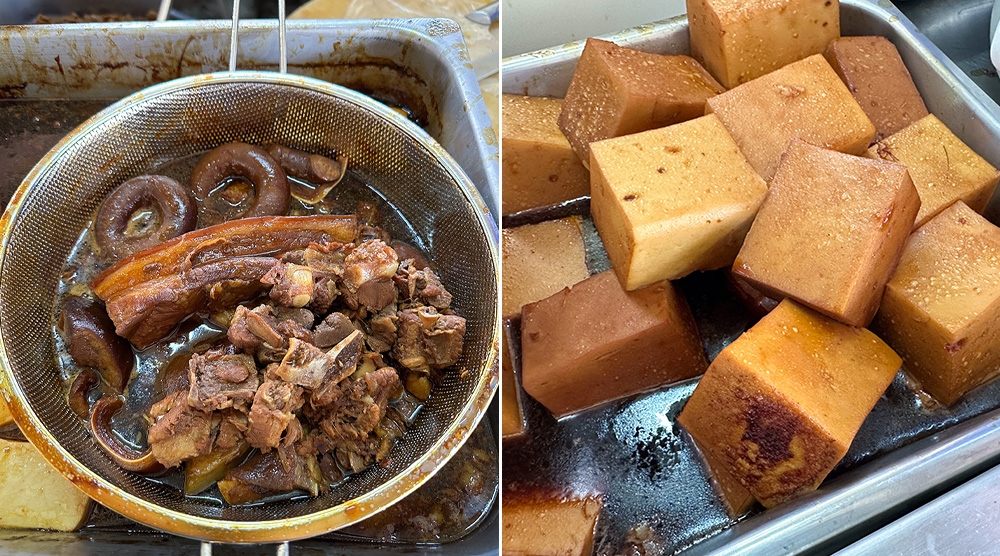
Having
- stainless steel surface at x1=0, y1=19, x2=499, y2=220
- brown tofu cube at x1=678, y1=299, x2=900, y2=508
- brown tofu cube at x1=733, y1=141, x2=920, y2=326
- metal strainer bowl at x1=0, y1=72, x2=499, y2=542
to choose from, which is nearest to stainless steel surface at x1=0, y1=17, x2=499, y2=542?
metal strainer bowl at x1=0, y1=72, x2=499, y2=542

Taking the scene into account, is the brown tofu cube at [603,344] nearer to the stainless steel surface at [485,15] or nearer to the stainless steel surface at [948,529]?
the stainless steel surface at [948,529]

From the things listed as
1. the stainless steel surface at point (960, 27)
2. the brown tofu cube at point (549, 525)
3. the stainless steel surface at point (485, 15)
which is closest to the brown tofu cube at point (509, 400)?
the brown tofu cube at point (549, 525)

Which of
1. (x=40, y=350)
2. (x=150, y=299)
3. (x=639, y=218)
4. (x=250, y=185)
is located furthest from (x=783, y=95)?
(x=40, y=350)

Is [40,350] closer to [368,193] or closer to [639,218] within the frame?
[368,193]

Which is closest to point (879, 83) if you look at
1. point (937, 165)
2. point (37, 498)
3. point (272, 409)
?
point (937, 165)

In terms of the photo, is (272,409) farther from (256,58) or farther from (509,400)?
(256,58)
